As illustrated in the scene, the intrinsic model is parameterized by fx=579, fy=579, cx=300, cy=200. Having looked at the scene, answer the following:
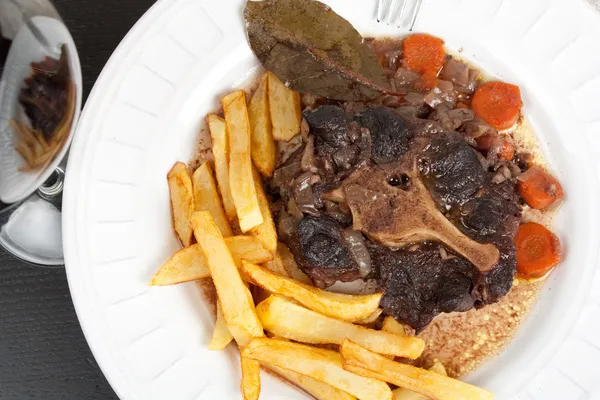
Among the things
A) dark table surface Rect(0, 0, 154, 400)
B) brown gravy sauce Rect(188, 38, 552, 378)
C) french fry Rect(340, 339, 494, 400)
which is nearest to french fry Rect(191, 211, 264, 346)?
french fry Rect(340, 339, 494, 400)

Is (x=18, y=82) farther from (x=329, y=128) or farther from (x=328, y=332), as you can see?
(x=328, y=332)

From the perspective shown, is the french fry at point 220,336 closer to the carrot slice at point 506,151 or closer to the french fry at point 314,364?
the french fry at point 314,364

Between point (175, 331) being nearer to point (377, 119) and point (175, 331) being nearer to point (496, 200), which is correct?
point (377, 119)

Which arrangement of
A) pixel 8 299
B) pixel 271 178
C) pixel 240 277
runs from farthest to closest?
1. pixel 8 299
2. pixel 271 178
3. pixel 240 277

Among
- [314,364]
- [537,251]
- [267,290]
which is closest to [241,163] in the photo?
[267,290]

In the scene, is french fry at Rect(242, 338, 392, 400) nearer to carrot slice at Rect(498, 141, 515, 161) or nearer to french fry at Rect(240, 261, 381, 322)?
french fry at Rect(240, 261, 381, 322)

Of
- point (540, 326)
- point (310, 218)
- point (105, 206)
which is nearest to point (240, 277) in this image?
point (310, 218)
